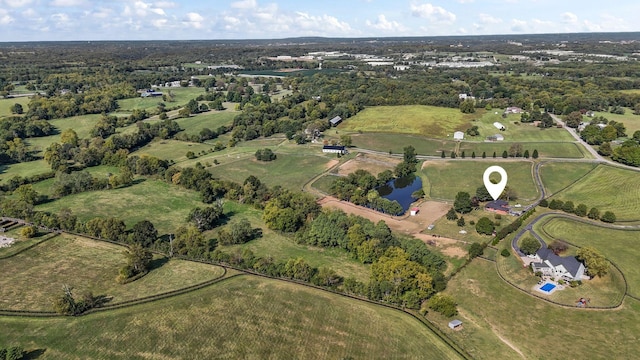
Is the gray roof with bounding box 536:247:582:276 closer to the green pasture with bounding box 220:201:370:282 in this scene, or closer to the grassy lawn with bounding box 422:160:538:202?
the green pasture with bounding box 220:201:370:282

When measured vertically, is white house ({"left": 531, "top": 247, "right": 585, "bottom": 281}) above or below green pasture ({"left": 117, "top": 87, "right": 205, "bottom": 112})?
below

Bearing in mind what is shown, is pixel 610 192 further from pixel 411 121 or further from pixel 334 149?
pixel 411 121

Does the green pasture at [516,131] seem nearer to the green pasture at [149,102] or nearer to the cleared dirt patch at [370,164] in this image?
the cleared dirt patch at [370,164]

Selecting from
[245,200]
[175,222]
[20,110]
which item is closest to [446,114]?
[245,200]

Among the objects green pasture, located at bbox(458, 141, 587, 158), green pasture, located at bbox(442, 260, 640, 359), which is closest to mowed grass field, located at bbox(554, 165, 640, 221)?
green pasture, located at bbox(458, 141, 587, 158)

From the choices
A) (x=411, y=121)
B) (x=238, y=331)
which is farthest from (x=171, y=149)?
(x=238, y=331)

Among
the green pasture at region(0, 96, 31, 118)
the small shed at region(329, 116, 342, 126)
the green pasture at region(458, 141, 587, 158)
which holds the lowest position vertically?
the green pasture at region(458, 141, 587, 158)

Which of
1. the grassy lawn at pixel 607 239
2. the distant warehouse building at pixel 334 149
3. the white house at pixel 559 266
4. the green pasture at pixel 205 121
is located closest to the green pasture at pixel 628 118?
the grassy lawn at pixel 607 239
